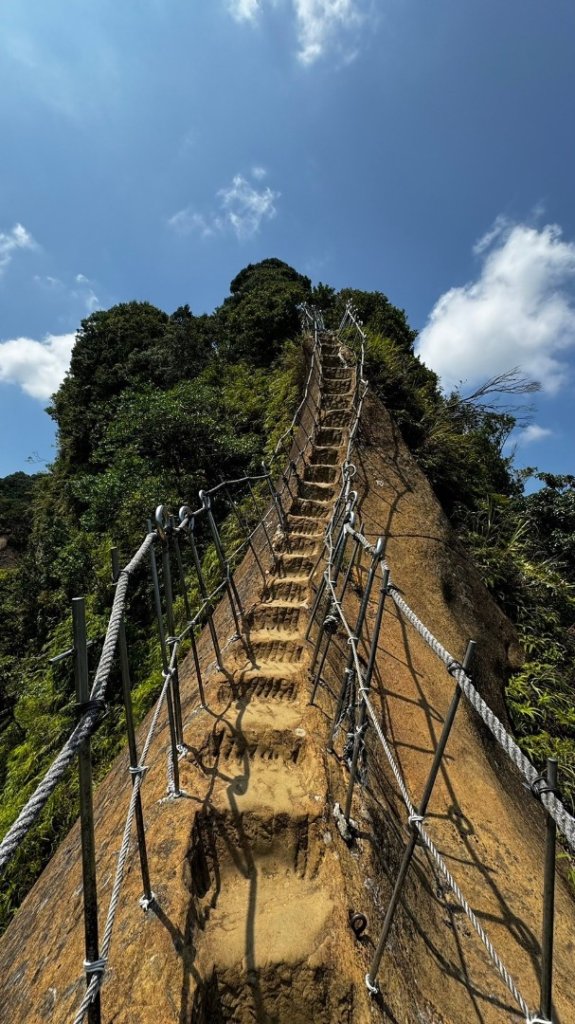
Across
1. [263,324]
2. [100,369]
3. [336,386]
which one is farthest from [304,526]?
[100,369]

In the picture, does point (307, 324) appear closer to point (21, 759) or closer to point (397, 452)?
point (397, 452)

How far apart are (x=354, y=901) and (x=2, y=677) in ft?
25.2

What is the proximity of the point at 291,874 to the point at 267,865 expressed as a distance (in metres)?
0.14

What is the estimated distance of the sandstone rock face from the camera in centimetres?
200

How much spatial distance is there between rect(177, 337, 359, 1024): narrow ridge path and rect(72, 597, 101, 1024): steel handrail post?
0.77 m

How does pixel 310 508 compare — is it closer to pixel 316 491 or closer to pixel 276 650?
pixel 316 491

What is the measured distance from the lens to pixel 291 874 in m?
2.50

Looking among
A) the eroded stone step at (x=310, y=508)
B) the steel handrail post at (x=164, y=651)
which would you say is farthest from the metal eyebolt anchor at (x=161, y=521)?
the eroded stone step at (x=310, y=508)

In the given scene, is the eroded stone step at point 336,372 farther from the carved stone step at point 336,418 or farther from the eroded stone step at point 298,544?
the eroded stone step at point 298,544

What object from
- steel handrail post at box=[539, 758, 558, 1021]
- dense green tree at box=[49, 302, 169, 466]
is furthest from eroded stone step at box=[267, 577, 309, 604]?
dense green tree at box=[49, 302, 169, 466]

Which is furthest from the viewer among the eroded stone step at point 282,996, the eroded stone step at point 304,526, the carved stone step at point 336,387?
the carved stone step at point 336,387

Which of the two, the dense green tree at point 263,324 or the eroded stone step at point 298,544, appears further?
the dense green tree at point 263,324

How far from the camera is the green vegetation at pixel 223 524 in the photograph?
5.90 metres

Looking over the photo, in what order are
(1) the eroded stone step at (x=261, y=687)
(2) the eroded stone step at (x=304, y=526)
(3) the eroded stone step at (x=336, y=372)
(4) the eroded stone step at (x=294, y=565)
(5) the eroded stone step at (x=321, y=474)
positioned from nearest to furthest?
1. (1) the eroded stone step at (x=261, y=687)
2. (4) the eroded stone step at (x=294, y=565)
3. (2) the eroded stone step at (x=304, y=526)
4. (5) the eroded stone step at (x=321, y=474)
5. (3) the eroded stone step at (x=336, y=372)
